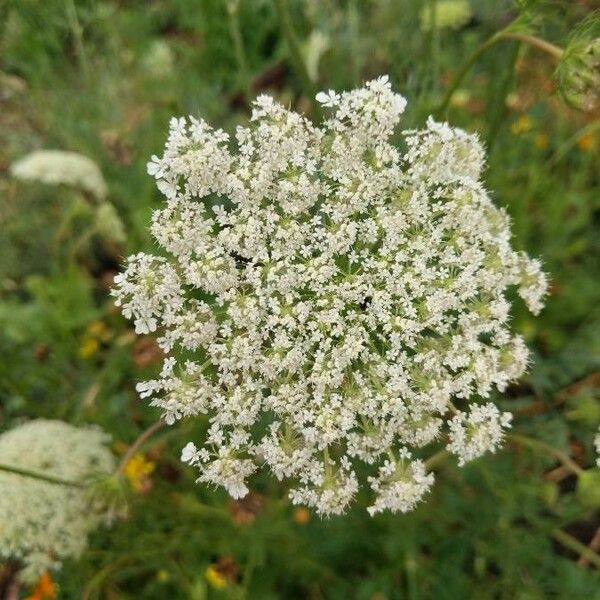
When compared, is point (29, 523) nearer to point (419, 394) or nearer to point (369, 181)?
point (419, 394)

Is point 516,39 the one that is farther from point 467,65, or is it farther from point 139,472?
point 139,472

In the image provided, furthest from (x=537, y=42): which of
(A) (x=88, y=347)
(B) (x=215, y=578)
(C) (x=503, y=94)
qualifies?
(A) (x=88, y=347)

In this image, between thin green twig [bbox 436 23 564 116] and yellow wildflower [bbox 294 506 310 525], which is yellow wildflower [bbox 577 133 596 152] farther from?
yellow wildflower [bbox 294 506 310 525]

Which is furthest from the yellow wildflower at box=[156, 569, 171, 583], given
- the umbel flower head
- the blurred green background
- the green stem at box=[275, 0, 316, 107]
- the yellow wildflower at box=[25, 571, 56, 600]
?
the green stem at box=[275, 0, 316, 107]

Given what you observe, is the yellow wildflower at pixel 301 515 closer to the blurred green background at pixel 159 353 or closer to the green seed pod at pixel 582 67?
the blurred green background at pixel 159 353

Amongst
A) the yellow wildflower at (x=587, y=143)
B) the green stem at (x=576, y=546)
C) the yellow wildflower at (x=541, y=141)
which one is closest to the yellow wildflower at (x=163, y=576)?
the green stem at (x=576, y=546)

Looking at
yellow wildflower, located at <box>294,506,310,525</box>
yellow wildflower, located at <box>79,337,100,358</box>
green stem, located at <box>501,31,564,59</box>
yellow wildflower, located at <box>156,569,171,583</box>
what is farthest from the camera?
yellow wildflower, located at <box>79,337,100,358</box>
